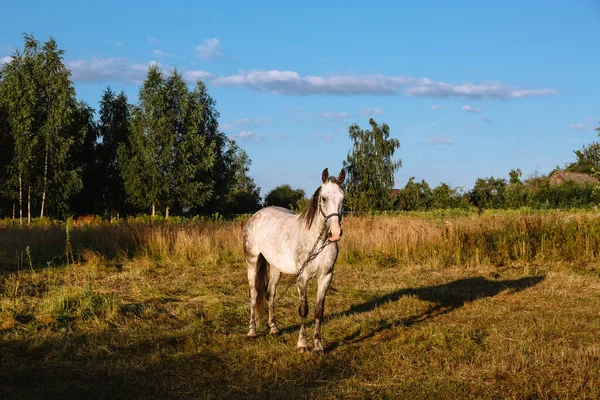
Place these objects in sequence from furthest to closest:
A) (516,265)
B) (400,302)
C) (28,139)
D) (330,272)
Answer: (28,139) < (516,265) < (400,302) < (330,272)

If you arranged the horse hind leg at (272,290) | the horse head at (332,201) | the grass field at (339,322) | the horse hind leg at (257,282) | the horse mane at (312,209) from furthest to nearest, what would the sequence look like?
the horse hind leg at (257,282)
the horse hind leg at (272,290)
the horse mane at (312,209)
the horse head at (332,201)
the grass field at (339,322)

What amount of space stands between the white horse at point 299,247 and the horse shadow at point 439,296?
22.7 inches

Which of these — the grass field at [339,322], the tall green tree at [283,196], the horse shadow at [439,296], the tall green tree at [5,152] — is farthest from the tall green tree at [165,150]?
the horse shadow at [439,296]

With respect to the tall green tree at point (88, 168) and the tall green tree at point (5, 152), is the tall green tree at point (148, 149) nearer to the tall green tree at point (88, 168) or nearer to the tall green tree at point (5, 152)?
the tall green tree at point (88, 168)

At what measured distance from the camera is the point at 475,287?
10664 mm

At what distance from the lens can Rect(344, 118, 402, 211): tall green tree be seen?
53.9 meters

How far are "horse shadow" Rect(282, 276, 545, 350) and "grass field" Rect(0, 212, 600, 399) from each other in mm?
46

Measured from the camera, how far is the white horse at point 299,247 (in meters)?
5.74

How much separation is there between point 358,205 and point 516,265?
37821 mm

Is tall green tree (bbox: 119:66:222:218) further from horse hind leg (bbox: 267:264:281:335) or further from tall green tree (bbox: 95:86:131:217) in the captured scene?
horse hind leg (bbox: 267:264:281:335)

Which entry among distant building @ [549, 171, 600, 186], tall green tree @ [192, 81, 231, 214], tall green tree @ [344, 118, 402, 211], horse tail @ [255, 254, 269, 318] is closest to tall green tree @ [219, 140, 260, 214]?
tall green tree @ [192, 81, 231, 214]

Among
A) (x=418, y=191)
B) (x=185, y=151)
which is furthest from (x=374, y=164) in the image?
(x=185, y=151)

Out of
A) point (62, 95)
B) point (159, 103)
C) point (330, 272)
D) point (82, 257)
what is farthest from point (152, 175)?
point (330, 272)

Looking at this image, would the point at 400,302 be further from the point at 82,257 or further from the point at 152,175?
the point at 152,175
